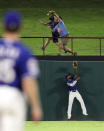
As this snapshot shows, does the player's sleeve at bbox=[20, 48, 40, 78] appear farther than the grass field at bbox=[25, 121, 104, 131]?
No

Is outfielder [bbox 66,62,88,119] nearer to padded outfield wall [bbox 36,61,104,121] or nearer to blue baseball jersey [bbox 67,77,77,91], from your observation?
blue baseball jersey [bbox 67,77,77,91]

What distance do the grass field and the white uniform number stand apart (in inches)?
390

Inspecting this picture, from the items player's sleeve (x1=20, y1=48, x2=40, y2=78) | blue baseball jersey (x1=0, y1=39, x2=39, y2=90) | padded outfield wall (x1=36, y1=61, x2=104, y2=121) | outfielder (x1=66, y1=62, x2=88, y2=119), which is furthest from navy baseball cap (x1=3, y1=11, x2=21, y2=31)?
padded outfield wall (x1=36, y1=61, x2=104, y2=121)

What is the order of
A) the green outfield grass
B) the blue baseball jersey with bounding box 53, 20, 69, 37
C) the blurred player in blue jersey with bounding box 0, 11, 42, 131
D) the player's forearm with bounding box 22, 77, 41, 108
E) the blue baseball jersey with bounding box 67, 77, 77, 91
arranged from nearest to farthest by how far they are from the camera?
the player's forearm with bounding box 22, 77, 41, 108 → the blurred player in blue jersey with bounding box 0, 11, 42, 131 → the blue baseball jersey with bounding box 67, 77, 77, 91 → the blue baseball jersey with bounding box 53, 20, 69, 37 → the green outfield grass

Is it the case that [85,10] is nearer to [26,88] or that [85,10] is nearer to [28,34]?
[28,34]

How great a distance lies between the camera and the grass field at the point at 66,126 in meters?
16.4

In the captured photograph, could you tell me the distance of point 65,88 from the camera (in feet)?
60.1

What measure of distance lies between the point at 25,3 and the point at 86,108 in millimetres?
14217

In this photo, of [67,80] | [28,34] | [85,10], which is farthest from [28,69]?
[85,10]

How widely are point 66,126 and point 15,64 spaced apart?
10.9m

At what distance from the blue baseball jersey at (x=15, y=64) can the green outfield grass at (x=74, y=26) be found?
49.8ft

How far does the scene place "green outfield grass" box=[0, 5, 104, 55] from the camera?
23055mm

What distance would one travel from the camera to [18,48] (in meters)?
6.46

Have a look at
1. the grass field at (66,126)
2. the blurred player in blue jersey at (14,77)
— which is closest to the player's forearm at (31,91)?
the blurred player in blue jersey at (14,77)
